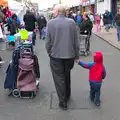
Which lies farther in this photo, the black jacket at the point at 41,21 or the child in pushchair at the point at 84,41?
the black jacket at the point at 41,21

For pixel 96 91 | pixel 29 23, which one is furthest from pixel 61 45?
pixel 29 23

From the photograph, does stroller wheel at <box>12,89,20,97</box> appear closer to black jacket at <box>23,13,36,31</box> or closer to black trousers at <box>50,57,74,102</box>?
black trousers at <box>50,57,74,102</box>

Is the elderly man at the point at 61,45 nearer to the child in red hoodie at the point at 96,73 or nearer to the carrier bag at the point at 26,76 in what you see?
the child in red hoodie at the point at 96,73

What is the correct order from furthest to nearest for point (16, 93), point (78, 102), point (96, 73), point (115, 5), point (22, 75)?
point (115, 5) → point (16, 93) → point (22, 75) → point (78, 102) → point (96, 73)

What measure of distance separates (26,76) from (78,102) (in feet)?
3.71

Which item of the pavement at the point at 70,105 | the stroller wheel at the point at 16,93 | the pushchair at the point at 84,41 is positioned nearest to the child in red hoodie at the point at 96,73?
the pavement at the point at 70,105

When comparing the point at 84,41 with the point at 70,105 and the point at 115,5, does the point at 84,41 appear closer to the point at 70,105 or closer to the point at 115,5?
the point at 70,105

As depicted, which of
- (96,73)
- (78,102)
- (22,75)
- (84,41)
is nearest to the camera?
(96,73)

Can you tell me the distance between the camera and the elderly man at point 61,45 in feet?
17.1

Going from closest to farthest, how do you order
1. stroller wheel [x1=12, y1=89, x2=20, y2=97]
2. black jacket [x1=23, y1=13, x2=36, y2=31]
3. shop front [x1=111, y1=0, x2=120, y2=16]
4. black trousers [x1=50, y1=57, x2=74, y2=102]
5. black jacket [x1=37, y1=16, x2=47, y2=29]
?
black trousers [x1=50, y1=57, x2=74, y2=102] → stroller wheel [x1=12, y1=89, x2=20, y2=97] → black jacket [x1=23, y1=13, x2=36, y2=31] → black jacket [x1=37, y1=16, x2=47, y2=29] → shop front [x1=111, y1=0, x2=120, y2=16]

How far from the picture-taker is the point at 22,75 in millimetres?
6074

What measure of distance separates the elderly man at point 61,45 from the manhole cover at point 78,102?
0.23m

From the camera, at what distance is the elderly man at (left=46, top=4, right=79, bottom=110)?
5.22m

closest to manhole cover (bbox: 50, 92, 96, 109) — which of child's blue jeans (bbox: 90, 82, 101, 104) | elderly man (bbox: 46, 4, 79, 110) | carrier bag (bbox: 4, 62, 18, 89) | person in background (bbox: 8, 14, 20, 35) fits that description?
child's blue jeans (bbox: 90, 82, 101, 104)
